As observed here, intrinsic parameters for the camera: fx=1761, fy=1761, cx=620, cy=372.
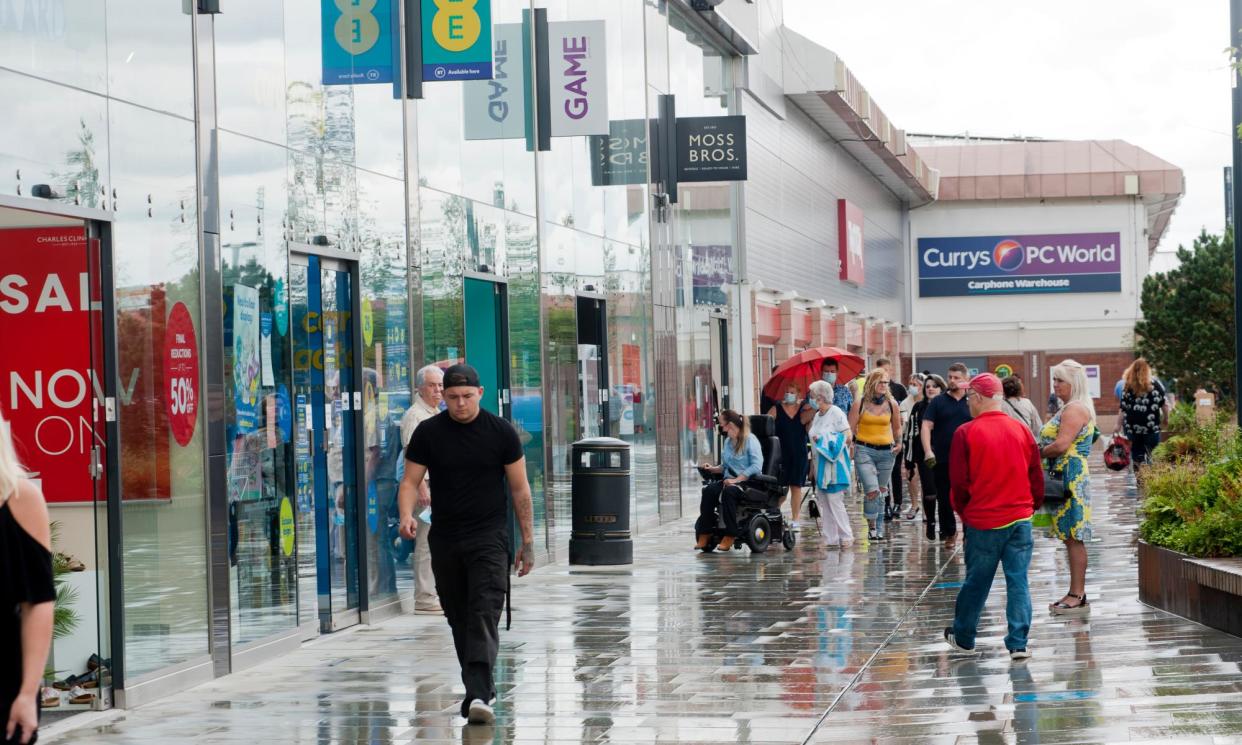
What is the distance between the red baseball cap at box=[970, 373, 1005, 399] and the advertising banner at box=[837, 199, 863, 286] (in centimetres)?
3258

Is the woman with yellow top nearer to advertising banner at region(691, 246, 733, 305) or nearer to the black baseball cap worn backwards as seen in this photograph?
advertising banner at region(691, 246, 733, 305)

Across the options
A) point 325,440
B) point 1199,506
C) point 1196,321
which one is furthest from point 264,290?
point 1196,321

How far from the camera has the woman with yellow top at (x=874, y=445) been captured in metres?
18.7

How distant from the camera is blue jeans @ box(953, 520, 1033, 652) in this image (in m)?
10.2

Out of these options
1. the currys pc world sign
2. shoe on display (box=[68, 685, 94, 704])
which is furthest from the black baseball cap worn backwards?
the currys pc world sign

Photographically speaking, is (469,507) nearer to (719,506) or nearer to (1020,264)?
(719,506)

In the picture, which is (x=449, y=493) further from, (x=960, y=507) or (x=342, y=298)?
(x=342, y=298)

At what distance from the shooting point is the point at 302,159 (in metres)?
12.1

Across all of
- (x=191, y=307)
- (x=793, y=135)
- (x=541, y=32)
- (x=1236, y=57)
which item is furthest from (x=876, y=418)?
(x=793, y=135)

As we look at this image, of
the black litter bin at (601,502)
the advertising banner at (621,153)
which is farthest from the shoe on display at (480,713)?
the advertising banner at (621,153)

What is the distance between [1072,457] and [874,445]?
702 cm

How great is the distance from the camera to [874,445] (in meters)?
18.9

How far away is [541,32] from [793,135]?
19.1 metres

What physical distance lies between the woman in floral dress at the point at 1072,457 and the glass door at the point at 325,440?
4943 mm
